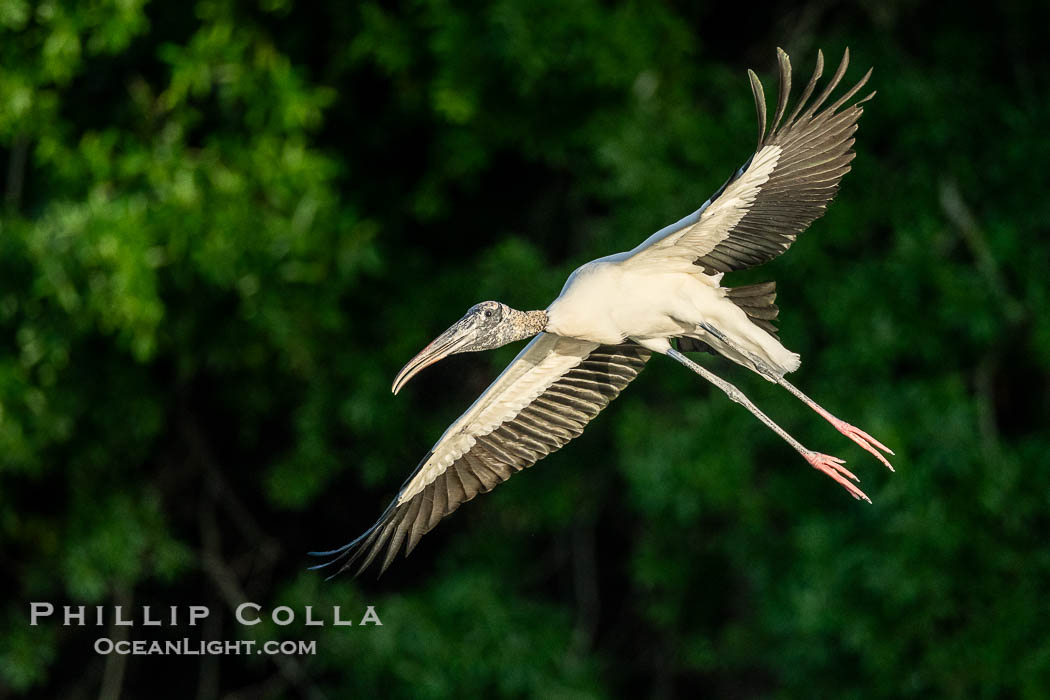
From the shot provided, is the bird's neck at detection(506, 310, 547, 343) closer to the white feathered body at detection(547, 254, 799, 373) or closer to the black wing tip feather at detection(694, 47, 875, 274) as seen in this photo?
the white feathered body at detection(547, 254, 799, 373)

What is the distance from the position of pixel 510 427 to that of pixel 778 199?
3.21 feet

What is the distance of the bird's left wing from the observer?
4188mm

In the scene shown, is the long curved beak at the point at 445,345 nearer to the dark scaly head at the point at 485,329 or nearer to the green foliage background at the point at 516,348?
the dark scaly head at the point at 485,329

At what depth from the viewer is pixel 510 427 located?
4391 mm

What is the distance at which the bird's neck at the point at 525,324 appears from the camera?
385cm

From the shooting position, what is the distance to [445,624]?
7.27 metres

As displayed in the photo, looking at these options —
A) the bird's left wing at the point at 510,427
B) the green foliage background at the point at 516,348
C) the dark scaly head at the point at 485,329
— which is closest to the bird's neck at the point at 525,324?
the dark scaly head at the point at 485,329

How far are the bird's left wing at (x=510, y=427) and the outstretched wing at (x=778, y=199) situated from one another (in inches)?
18.5

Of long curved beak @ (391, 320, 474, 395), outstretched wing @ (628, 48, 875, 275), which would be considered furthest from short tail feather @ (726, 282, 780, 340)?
long curved beak @ (391, 320, 474, 395)

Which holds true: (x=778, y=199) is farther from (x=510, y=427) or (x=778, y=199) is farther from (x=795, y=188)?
(x=510, y=427)

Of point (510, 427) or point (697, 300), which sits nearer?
point (697, 300)

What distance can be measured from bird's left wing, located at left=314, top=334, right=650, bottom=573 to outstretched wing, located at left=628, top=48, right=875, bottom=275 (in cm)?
47

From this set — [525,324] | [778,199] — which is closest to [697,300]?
[778,199]

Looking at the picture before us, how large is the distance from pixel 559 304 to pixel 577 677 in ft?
12.2
